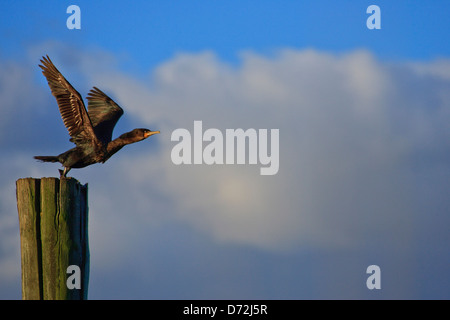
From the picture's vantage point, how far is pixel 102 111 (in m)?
14.1

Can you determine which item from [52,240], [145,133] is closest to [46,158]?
[145,133]

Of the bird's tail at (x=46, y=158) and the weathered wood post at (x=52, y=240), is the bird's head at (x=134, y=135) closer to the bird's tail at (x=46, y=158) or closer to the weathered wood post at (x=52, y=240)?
the bird's tail at (x=46, y=158)

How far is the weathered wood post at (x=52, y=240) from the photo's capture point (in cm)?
762

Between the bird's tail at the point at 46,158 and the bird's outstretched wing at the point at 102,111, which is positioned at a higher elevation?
the bird's outstretched wing at the point at 102,111

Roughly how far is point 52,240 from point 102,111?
6.80m

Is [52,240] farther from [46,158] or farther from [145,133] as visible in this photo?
[145,133]

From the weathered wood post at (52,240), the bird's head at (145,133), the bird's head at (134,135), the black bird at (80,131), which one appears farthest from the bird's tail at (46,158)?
the weathered wood post at (52,240)

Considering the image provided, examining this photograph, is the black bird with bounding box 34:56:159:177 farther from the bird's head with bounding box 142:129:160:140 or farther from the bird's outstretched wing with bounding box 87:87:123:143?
the bird's outstretched wing with bounding box 87:87:123:143

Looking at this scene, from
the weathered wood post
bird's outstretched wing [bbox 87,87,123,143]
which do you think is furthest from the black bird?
the weathered wood post

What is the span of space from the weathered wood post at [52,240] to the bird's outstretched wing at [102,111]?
560 centimetres
